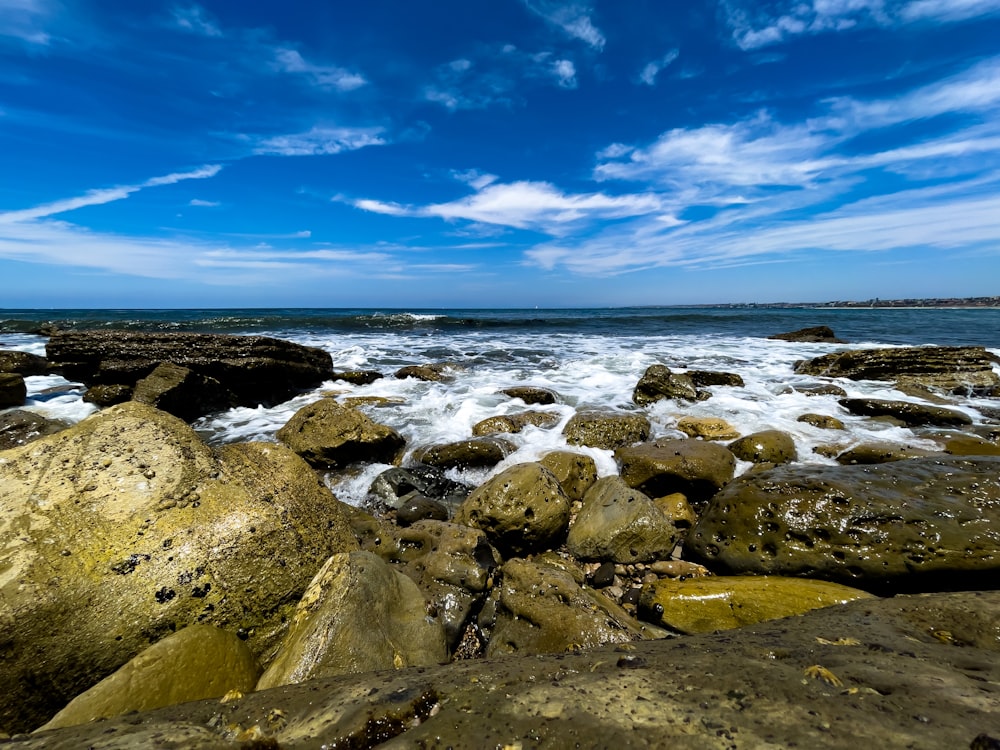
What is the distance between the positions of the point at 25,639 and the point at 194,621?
70 cm

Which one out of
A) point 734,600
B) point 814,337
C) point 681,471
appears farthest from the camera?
point 814,337

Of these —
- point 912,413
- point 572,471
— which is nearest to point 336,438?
point 572,471

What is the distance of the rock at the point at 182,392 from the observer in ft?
24.9

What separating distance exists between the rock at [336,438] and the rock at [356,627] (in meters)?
3.16

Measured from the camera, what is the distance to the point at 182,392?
7930 mm

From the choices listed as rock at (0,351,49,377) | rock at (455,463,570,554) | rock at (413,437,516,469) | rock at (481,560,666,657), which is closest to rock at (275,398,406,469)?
rock at (413,437,516,469)

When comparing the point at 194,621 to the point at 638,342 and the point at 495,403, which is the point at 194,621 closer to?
the point at 495,403

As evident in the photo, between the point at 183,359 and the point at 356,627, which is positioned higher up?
the point at 183,359

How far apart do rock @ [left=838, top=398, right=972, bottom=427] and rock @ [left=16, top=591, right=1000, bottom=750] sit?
6990 mm

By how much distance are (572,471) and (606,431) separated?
57.7 inches

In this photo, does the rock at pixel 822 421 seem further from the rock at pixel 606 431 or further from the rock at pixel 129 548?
the rock at pixel 129 548

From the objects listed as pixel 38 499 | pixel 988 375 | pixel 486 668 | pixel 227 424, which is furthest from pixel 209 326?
pixel 988 375

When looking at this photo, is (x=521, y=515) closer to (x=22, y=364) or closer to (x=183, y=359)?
(x=183, y=359)

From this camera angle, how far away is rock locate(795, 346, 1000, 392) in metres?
9.57
